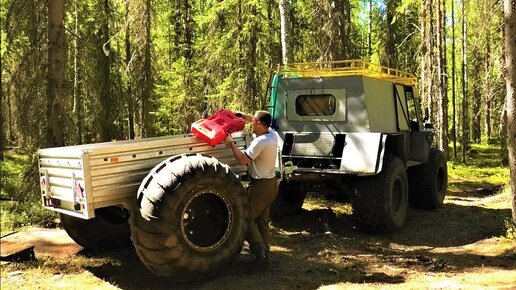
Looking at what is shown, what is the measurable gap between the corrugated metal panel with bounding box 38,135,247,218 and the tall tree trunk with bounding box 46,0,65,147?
3.04m

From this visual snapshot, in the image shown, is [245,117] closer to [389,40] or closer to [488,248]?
[488,248]

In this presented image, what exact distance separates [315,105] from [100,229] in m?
4.39

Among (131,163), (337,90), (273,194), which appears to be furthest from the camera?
(337,90)

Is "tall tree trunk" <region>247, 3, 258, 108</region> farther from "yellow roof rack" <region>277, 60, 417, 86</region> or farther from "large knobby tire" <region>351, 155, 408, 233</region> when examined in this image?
"large knobby tire" <region>351, 155, 408, 233</region>

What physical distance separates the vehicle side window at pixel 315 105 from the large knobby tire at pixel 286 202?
1.41 metres

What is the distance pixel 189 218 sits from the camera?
5344 millimetres

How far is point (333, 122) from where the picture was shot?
8.43 m

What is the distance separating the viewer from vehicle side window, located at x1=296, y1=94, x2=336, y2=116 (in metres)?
8.52

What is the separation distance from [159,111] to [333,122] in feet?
49.4

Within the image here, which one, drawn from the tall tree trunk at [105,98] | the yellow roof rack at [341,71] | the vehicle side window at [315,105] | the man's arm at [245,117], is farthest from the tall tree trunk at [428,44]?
the man's arm at [245,117]

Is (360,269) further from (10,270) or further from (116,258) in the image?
(10,270)

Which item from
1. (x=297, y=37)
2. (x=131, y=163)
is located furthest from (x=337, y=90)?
(x=297, y=37)

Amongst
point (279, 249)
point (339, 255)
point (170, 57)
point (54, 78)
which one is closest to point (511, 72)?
point (339, 255)

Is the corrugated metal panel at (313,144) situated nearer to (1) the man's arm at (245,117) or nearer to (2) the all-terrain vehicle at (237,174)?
(2) the all-terrain vehicle at (237,174)
